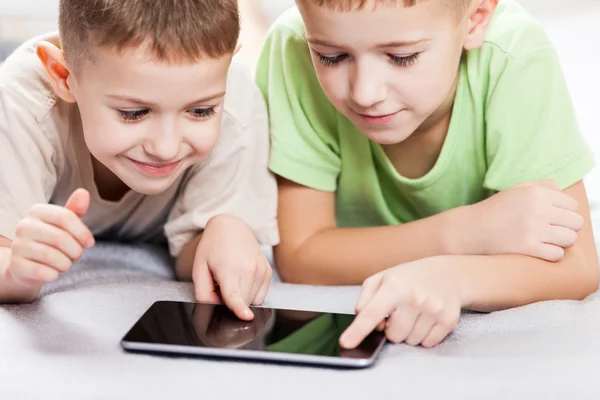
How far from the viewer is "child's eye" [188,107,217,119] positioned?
86 cm

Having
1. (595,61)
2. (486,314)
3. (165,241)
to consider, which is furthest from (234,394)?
(595,61)

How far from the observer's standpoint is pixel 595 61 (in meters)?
1.75

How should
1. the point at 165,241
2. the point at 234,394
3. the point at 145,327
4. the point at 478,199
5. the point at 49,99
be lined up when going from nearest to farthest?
1. the point at 234,394
2. the point at 145,327
3. the point at 49,99
4. the point at 478,199
5. the point at 165,241

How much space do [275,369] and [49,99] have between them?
0.42 meters

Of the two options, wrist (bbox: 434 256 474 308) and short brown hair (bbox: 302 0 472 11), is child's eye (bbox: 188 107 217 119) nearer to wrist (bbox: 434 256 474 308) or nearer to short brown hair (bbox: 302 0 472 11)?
short brown hair (bbox: 302 0 472 11)

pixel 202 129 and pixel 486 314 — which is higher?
pixel 202 129

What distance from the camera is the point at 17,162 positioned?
3.05 ft

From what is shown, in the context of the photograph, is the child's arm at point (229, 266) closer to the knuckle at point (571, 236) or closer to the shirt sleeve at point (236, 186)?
the shirt sleeve at point (236, 186)

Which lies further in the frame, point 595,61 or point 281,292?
point 595,61

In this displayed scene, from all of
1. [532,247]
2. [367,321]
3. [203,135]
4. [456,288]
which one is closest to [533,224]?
[532,247]

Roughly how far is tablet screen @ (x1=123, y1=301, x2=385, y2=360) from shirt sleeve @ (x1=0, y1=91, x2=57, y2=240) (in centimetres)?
20

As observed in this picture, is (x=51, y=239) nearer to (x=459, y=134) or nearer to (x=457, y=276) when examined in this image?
(x=457, y=276)

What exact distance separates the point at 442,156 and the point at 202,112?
0.95ft

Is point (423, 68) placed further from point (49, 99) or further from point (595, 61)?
point (595, 61)
